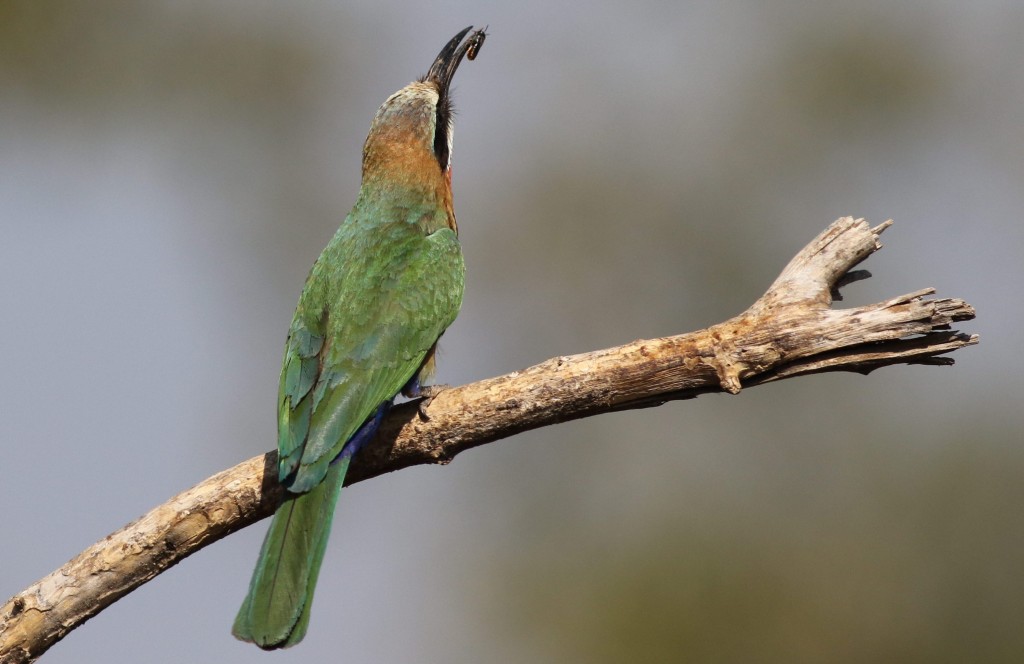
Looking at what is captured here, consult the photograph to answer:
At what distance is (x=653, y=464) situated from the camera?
34.8ft

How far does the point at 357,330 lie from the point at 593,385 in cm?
107

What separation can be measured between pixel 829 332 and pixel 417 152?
2374 millimetres

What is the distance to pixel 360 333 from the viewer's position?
447 centimetres

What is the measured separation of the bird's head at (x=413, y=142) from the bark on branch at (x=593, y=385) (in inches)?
64.1

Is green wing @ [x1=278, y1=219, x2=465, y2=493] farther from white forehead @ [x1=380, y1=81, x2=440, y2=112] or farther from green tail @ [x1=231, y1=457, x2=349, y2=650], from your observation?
white forehead @ [x1=380, y1=81, x2=440, y2=112]

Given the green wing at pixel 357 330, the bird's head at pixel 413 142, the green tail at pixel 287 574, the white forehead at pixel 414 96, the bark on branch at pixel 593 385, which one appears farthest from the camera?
the white forehead at pixel 414 96

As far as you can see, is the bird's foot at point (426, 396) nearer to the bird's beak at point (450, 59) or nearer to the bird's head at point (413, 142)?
the bird's head at point (413, 142)

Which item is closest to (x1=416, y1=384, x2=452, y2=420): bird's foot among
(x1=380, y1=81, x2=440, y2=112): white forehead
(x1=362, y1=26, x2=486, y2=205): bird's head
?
A: (x1=362, y1=26, x2=486, y2=205): bird's head

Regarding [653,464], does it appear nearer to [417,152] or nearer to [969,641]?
[969,641]

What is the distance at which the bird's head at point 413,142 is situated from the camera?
212 inches

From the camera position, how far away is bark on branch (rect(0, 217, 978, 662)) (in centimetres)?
371

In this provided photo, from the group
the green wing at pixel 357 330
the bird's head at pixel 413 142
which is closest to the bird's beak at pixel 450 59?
the bird's head at pixel 413 142

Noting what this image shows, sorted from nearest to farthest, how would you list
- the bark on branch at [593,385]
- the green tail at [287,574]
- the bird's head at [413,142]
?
the bark on branch at [593,385] → the green tail at [287,574] → the bird's head at [413,142]

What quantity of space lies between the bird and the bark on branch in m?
0.17
